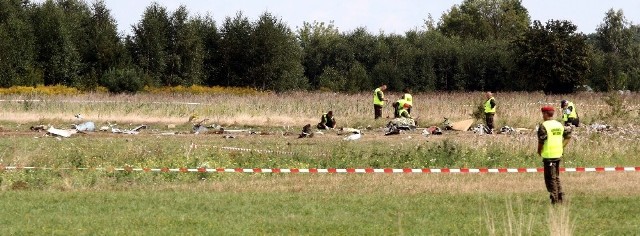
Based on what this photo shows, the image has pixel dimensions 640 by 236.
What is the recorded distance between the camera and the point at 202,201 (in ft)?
49.3

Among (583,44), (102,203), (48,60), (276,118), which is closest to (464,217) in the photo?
(102,203)

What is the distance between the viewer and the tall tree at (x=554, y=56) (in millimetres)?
57750

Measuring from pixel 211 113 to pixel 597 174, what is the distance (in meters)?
20.7

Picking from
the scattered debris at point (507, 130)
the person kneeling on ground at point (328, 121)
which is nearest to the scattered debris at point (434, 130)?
the scattered debris at point (507, 130)

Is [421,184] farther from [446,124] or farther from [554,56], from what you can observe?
[554,56]

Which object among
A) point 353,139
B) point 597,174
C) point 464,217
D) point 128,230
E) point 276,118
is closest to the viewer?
point 128,230

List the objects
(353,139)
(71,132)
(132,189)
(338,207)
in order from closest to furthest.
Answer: (338,207)
(132,189)
(353,139)
(71,132)

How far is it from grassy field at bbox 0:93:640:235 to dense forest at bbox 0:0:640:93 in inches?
1192

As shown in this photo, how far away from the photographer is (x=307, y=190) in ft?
55.2

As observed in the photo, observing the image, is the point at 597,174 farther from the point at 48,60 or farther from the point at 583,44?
the point at 48,60

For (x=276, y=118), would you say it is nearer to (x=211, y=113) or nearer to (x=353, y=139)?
(x=211, y=113)

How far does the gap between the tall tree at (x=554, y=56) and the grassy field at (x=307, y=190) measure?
29513 millimetres

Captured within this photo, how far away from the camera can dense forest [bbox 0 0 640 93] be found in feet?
192

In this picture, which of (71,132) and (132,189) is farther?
(71,132)
